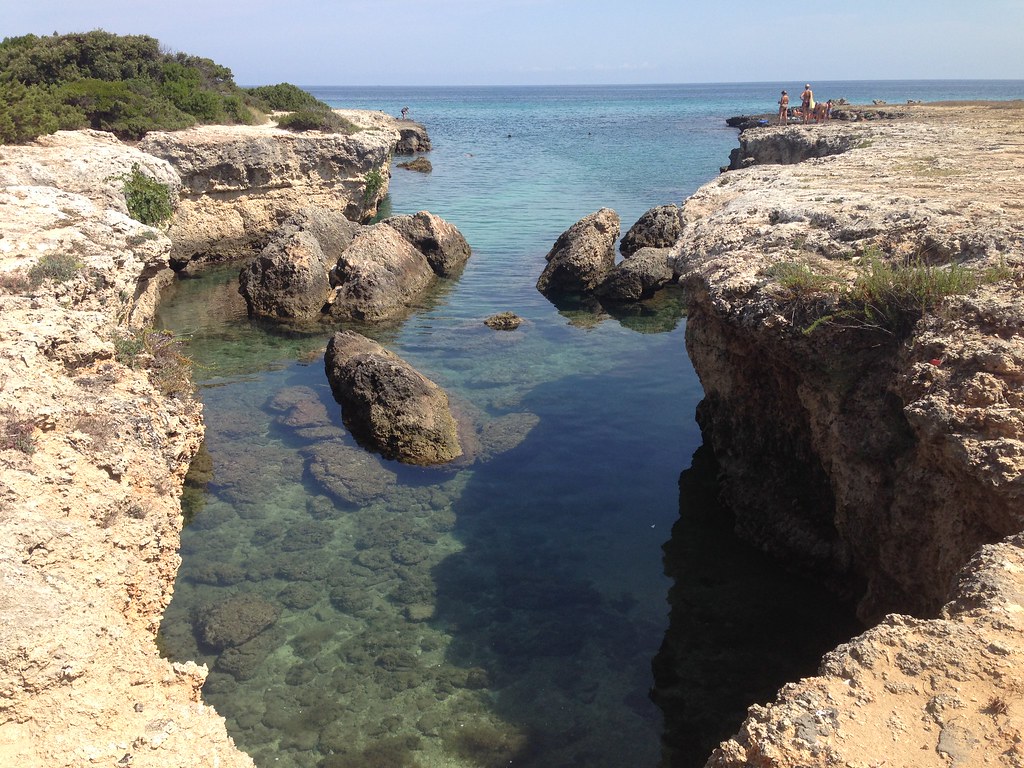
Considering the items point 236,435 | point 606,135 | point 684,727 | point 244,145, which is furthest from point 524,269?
point 606,135

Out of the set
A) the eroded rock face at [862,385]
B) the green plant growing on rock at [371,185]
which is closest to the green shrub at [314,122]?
the green plant growing on rock at [371,185]

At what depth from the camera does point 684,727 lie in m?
7.20

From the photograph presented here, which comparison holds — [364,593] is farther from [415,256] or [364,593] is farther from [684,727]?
[415,256]

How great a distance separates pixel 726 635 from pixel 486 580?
2.92 metres

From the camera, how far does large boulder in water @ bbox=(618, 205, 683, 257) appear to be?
908 inches

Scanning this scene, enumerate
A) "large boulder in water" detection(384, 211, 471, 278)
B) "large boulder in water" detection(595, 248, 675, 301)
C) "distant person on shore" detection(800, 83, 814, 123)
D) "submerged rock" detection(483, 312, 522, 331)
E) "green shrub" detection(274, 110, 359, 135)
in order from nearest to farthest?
"submerged rock" detection(483, 312, 522, 331), "large boulder in water" detection(595, 248, 675, 301), "large boulder in water" detection(384, 211, 471, 278), "green shrub" detection(274, 110, 359, 135), "distant person on shore" detection(800, 83, 814, 123)

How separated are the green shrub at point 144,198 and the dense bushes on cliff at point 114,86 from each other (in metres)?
2.37

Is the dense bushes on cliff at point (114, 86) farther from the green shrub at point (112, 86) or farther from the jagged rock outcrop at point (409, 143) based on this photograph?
the jagged rock outcrop at point (409, 143)

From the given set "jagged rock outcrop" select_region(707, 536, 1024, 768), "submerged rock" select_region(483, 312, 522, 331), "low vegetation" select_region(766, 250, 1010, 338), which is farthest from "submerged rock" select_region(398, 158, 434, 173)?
"jagged rock outcrop" select_region(707, 536, 1024, 768)

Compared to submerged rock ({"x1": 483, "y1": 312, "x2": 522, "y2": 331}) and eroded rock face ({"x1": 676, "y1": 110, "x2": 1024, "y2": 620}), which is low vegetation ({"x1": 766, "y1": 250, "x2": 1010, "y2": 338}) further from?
submerged rock ({"x1": 483, "y1": 312, "x2": 522, "y2": 331})

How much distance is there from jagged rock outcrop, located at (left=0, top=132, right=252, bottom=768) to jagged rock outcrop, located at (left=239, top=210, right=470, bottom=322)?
7779mm

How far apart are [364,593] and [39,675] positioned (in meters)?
4.75

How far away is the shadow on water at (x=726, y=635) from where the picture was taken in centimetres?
728

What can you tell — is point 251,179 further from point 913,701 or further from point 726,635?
point 913,701
